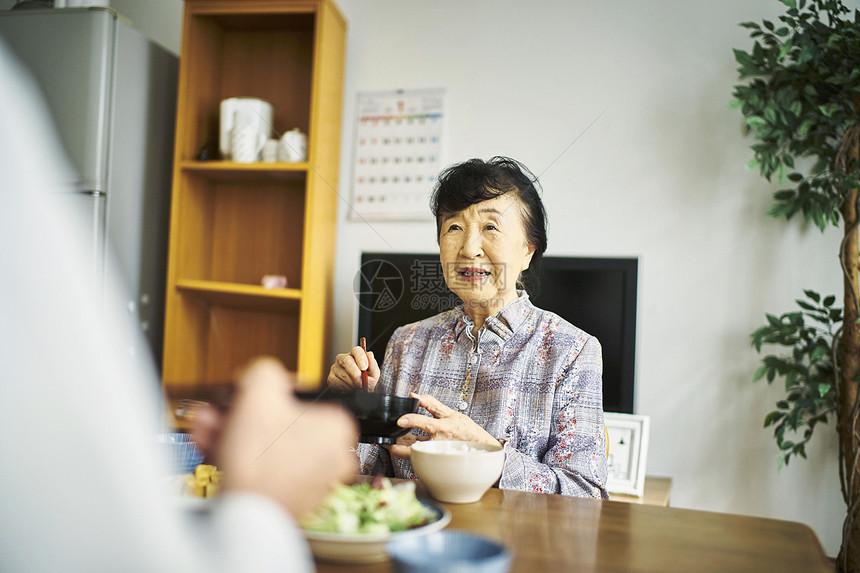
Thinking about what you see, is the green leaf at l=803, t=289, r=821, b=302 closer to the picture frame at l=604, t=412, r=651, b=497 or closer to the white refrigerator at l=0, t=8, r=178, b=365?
the picture frame at l=604, t=412, r=651, b=497

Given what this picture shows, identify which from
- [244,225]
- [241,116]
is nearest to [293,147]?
[241,116]

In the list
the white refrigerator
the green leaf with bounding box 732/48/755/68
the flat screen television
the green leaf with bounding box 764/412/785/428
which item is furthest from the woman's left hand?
the green leaf with bounding box 732/48/755/68

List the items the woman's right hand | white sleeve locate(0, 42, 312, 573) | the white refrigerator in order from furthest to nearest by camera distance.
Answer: the white refrigerator, the woman's right hand, white sleeve locate(0, 42, 312, 573)

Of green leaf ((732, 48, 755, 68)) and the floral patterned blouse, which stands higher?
green leaf ((732, 48, 755, 68))

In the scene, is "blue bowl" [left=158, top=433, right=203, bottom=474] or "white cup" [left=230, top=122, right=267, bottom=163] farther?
"white cup" [left=230, top=122, right=267, bottom=163]

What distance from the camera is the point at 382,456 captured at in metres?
1.04

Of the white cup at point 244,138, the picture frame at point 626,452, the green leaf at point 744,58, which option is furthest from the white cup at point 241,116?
the green leaf at point 744,58

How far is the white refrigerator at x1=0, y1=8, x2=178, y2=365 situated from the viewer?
62.1 inches

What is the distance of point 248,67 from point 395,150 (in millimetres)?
722

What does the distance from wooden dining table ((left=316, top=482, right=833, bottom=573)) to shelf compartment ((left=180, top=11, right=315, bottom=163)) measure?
71.9 inches

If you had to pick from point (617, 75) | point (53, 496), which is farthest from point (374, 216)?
point (53, 496)

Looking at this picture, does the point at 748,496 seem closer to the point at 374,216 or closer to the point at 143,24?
the point at 374,216

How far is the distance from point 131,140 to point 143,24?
528 millimetres

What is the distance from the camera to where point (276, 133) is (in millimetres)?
2262
